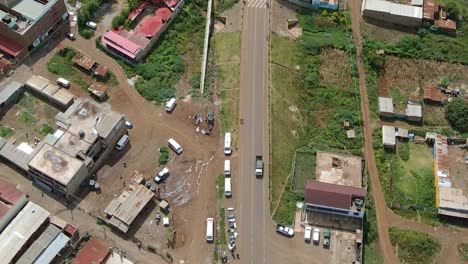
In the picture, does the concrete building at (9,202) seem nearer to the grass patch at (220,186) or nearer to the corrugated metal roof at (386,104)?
the grass patch at (220,186)

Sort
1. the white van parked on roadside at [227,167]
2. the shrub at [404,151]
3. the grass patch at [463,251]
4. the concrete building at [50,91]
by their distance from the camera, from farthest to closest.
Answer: the shrub at [404,151]
the concrete building at [50,91]
the white van parked on roadside at [227,167]
the grass patch at [463,251]

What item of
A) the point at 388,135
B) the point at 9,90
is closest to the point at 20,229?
the point at 9,90

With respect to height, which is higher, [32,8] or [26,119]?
[32,8]

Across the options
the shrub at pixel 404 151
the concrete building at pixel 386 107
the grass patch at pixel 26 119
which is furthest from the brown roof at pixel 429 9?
the grass patch at pixel 26 119

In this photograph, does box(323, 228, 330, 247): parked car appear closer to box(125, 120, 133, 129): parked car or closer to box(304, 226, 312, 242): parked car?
box(304, 226, 312, 242): parked car

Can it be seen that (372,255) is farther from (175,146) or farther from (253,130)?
(175,146)

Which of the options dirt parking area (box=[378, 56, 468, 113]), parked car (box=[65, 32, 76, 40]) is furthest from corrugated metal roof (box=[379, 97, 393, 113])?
parked car (box=[65, 32, 76, 40])
